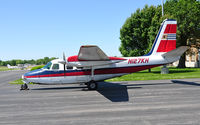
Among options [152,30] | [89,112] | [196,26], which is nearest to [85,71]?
[89,112]

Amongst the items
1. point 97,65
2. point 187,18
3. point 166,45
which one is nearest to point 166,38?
point 166,45

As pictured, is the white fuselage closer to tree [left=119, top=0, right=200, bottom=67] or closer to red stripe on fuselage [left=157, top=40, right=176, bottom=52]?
red stripe on fuselage [left=157, top=40, right=176, bottom=52]

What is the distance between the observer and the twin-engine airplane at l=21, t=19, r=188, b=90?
15.1 m

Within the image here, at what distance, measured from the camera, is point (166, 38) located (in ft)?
59.0

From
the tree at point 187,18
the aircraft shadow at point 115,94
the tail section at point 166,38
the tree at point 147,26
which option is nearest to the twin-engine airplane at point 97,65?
the tail section at point 166,38

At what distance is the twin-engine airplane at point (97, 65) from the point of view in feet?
49.4

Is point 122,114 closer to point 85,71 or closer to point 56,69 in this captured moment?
point 85,71

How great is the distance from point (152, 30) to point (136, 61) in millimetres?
18159

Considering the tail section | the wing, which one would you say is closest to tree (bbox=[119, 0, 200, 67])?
the tail section

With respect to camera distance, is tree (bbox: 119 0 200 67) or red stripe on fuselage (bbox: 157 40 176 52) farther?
tree (bbox: 119 0 200 67)

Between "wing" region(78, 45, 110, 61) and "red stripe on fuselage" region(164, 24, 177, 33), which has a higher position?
"red stripe on fuselage" region(164, 24, 177, 33)

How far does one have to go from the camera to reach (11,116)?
27.5ft

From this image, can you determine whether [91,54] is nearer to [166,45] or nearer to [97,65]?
[97,65]

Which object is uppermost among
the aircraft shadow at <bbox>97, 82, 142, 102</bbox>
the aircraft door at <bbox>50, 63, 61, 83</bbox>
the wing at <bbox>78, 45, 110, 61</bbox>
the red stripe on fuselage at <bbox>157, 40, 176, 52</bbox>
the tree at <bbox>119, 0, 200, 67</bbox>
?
the tree at <bbox>119, 0, 200, 67</bbox>
